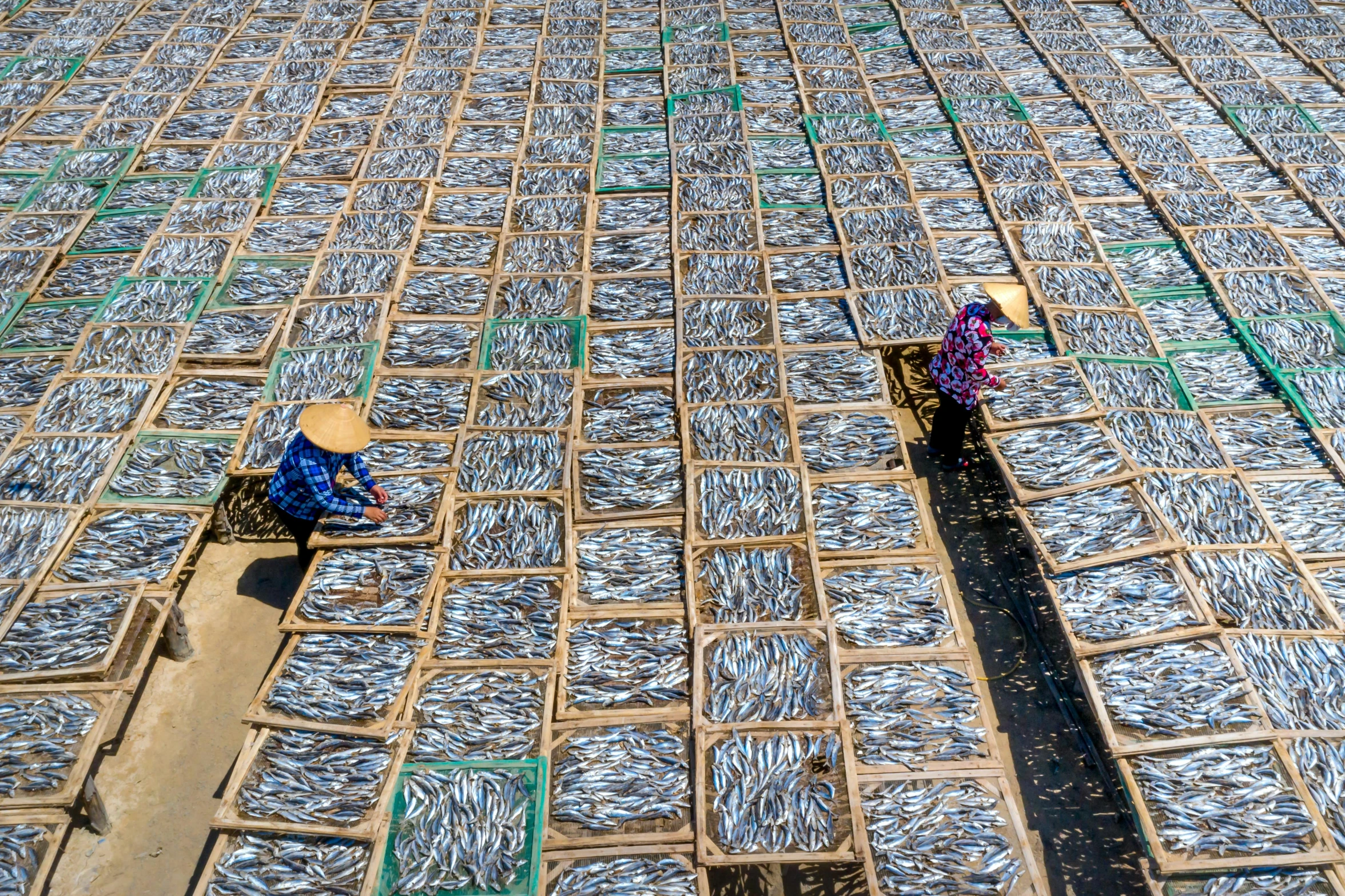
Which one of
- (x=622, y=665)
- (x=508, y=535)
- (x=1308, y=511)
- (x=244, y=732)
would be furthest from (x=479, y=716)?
(x=1308, y=511)

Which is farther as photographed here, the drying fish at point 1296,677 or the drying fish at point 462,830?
the drying fish at point 1296,677

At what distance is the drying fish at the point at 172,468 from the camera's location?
6500 mm

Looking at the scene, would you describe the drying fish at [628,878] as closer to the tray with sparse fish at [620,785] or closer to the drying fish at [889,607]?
the tray with sparse fish at [620,785]

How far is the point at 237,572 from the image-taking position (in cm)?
692

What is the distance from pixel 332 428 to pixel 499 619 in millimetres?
1637

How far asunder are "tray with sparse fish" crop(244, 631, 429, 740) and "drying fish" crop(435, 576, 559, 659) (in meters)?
0.22

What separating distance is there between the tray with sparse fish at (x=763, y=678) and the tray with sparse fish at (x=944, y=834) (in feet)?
1.59

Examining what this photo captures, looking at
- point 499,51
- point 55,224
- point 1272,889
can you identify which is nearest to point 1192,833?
point 1272,889

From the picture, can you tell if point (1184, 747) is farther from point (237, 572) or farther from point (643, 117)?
point (643, 117)

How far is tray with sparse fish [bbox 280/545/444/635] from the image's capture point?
5.61 metres

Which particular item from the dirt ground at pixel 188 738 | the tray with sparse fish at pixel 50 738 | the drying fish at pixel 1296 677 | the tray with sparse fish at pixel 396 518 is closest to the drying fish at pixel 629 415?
the tray with sparse fish at pixel 396 518

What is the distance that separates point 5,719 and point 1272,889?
6.49 m

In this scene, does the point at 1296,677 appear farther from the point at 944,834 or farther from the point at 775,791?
the point at 775,791

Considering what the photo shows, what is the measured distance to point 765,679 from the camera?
5.21m
